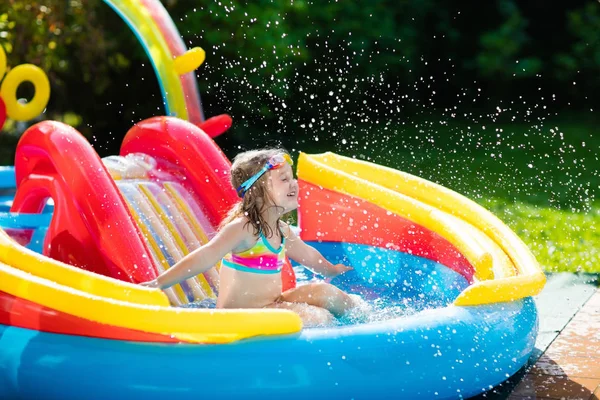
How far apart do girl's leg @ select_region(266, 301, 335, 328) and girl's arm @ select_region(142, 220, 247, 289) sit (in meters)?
0.26

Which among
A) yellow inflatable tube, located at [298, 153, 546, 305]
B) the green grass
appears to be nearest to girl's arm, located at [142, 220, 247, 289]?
yellow inflatable tube, located at [298, 153, 546, 305]

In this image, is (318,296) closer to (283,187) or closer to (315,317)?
(315,317)

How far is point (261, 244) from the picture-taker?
3473mm

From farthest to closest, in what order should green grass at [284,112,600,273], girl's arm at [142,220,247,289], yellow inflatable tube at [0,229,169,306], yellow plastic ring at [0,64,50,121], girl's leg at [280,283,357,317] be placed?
green grass at [284,112,600,273]
yellow plastic ring at [0,64,50,121]
girl's leg at [280,283,357,317]
girl's arm at [142,220,247,289]
yellow inflatable tube at [0,229,169,306]

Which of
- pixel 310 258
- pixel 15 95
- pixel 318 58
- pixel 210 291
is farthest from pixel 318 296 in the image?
pixel 318 58

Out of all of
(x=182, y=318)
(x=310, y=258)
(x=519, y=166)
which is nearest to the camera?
(x=182, y=318)

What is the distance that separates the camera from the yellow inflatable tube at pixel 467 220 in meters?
3.37

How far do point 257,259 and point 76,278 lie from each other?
638 mm

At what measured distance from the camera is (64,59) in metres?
9.48

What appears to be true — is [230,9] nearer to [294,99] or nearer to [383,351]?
[294,99]

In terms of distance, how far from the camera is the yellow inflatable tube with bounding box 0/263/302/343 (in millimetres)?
2893

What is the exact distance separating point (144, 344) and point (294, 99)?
739 cm

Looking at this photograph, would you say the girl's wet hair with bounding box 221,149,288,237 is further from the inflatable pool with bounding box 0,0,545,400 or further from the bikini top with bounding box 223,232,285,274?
the inflatable pool with bounding box 0,0,545,400

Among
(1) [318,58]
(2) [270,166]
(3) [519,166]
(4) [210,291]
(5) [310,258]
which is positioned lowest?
(4) [210,291]
